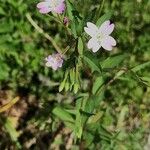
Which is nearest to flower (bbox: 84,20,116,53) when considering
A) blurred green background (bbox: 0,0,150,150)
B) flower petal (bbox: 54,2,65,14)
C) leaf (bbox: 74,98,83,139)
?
flower petal (bbox: 54,2,65,14)

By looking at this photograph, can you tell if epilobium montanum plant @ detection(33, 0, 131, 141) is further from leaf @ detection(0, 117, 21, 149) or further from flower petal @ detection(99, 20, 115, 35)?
leaf @ detection(0, 117, 21, 149)

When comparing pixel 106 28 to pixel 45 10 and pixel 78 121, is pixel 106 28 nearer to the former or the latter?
pixel 45 10

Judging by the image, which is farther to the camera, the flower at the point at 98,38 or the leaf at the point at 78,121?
the leaf at the point at 78,121

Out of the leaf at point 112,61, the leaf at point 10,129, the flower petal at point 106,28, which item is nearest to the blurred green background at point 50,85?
the leaf at point 10,129

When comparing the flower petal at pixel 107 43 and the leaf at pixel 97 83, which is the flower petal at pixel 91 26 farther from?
the leaf at pixel 97 83

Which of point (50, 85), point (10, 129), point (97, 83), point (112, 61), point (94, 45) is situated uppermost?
point (94, 45)

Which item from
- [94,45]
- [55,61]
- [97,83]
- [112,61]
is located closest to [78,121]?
[97,83]
